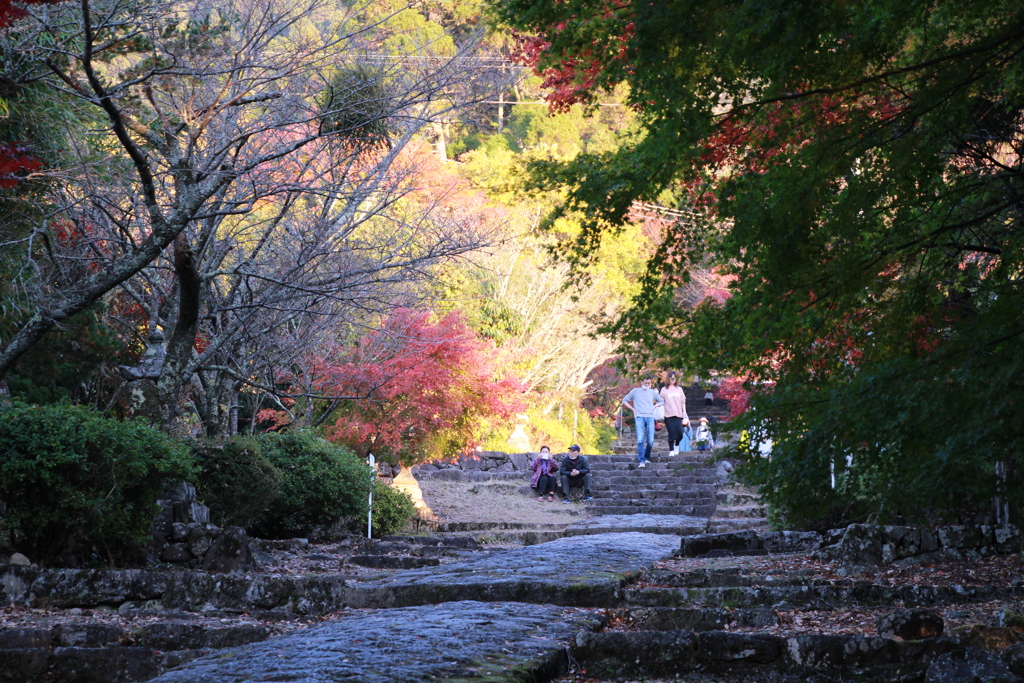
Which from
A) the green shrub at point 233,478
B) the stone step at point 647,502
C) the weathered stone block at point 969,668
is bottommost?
the weathered stone block at point 969,668

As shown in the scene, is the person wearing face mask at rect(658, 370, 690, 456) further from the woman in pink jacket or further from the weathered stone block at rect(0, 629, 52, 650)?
the weathered stone block at rect(0, 629, 52, 650)

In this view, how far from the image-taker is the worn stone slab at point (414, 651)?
12.4 feet

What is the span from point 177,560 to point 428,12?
977cm

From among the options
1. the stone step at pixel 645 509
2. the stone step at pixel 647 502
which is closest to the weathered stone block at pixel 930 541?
the stone step at pixel 645 509

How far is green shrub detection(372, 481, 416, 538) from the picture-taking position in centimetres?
1241

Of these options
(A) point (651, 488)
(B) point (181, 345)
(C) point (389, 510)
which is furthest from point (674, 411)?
(B) point (181, 345)

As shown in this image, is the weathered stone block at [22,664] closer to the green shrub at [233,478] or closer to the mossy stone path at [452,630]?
the mossy stone path at [452,630]

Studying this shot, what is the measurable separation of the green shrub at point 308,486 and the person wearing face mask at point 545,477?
6.81 metres

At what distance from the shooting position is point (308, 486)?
431 inches

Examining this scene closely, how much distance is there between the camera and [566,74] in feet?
24.8

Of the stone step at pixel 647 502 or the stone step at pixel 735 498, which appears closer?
the stone step at pixel 735 498

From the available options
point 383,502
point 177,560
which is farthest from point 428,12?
point 177,560

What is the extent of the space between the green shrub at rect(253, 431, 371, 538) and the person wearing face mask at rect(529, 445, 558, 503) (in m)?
6.81

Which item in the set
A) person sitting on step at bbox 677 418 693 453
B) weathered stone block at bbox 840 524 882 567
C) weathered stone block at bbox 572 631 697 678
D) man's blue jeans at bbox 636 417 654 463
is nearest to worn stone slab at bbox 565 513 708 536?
man's blue jeans at bbox 636 417 654 463
